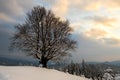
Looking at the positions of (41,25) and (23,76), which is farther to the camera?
(41,25)

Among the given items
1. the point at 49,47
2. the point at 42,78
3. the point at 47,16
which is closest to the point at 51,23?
the point at 47,16

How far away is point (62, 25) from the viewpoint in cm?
4994

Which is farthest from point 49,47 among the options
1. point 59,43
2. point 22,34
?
point 22,34

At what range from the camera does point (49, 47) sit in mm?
46312

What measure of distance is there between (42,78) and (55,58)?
2047cm

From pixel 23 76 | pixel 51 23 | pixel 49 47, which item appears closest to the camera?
pixel 23 76

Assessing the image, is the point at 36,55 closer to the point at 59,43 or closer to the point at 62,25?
A: the point at 59,43

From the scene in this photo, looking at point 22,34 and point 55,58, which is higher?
point 22,34

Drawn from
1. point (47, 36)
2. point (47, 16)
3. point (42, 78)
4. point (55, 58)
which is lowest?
point (42, 78)

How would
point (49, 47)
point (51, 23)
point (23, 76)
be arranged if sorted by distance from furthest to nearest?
point (51, 23)
point (49, 47)
point (23, 76)

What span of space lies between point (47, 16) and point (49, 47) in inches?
277

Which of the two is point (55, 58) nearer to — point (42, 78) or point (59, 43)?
point (59, 43)

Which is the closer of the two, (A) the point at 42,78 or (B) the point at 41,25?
(A) the point at 42,78

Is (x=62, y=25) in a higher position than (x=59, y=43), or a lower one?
higher
